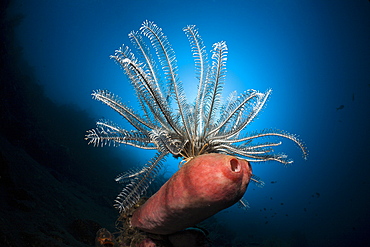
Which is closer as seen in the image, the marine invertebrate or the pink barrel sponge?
the pink barrel sponge

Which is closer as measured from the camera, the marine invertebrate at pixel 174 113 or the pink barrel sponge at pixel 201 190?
the pink barrel sponge at pixel 201 190

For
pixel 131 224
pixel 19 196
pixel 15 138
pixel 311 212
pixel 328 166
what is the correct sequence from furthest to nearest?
pixel 311 212 < pixel 328 166 < pixel 15 138 < pixel 19 196 < pixel 131 224

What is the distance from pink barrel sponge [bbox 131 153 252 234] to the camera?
76.7 inches

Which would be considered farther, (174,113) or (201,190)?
(174,113)

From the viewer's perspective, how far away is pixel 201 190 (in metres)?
1.97

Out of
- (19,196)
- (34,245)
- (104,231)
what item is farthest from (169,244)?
(19,196)

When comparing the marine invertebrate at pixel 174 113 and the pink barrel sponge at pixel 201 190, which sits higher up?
the marine invertebrate at pixel 174 113

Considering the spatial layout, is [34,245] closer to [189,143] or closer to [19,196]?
[19,196]

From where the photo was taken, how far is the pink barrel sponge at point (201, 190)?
6.39 ft

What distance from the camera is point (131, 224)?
304cm

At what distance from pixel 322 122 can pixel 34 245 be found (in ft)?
96.1

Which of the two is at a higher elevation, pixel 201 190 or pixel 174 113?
pixel 174 113

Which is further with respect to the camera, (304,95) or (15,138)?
(304,95)

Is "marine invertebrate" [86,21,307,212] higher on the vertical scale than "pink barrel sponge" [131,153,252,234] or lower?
higher
